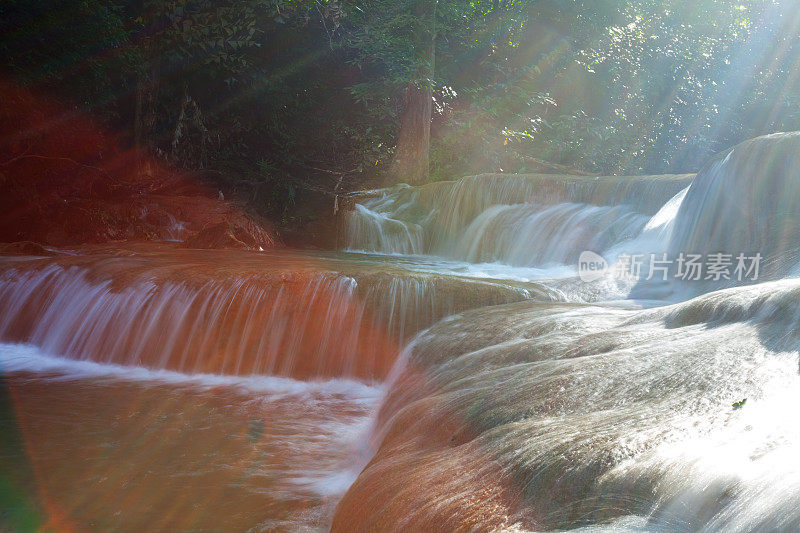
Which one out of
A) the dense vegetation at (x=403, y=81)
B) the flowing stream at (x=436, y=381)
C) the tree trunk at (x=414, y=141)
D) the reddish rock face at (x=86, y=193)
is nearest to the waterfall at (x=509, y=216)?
the flowing stream at (x=436, y=381)

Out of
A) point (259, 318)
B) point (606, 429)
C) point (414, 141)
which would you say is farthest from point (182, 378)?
point (414, 141)

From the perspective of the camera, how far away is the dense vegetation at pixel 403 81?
586 inches

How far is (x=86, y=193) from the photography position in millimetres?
14703

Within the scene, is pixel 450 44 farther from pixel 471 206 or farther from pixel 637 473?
pixel 637 473

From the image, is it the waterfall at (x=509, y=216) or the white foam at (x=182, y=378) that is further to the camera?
the waterfall at (x=509, y=216)

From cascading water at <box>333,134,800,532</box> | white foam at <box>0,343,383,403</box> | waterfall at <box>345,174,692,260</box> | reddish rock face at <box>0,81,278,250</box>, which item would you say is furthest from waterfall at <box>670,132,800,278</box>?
reddish rock face at <box>0,81,278,250</box>

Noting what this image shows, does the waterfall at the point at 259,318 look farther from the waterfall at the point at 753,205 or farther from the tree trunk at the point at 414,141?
the tree trunk at the point at 414,141

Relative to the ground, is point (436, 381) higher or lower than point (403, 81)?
lower

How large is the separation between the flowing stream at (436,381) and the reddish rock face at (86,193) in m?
1.76

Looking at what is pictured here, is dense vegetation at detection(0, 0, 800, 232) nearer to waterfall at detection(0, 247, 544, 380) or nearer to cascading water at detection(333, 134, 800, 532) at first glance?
waterfall at detection(0, 247, 544, 380)

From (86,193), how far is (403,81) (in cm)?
718

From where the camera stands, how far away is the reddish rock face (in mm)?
12828

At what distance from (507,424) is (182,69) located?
14.9 meters

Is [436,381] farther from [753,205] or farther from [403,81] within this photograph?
[403,81]
